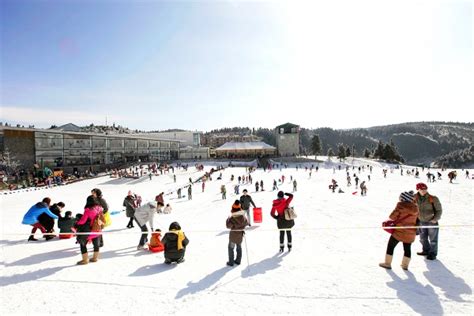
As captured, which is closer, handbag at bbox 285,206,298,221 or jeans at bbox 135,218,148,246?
handbag at bbox 285,206,298,221

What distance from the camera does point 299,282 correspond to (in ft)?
14.4

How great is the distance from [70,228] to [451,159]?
13777 centimetres

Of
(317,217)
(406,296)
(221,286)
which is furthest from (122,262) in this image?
(317,217)

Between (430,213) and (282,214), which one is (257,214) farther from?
(430,213)

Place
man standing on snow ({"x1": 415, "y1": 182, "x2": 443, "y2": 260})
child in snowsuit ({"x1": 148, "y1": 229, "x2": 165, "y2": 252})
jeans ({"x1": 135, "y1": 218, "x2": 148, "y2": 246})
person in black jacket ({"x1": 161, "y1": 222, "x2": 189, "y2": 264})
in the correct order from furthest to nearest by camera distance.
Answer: jeans ({"x1": 135, "y1": 218, "x2": 148, "y2": 246}), child in snowsuit ({"x1": 148, "y1": 229, "x2": 165, "y2": 252}), person in black jacket ({"x1": 161, "y1": 222, "x2": 189, "y2": 264}), man standing on snow ({"x1": 415, "y1": 182, "x2": 443, "y2": 260})

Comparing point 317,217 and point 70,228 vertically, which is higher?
point 70,228

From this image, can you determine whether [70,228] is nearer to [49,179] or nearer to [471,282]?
[471,282]

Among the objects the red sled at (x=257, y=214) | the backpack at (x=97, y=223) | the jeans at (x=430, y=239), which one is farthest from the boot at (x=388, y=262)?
the backpack at (x=97, y=223)

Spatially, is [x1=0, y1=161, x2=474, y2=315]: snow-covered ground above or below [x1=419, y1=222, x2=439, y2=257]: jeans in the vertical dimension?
below

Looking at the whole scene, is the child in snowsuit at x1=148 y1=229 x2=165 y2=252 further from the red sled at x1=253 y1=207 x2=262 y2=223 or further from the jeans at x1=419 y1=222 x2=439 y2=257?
the jeans at x1=419 y1=222 x2=439 y2=257

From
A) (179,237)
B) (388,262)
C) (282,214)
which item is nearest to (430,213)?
(388,262)

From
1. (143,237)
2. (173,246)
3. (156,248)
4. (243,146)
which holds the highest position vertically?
(243,146)

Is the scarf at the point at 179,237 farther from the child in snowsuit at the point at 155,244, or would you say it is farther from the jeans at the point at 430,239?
the jeans at the point at 430,239

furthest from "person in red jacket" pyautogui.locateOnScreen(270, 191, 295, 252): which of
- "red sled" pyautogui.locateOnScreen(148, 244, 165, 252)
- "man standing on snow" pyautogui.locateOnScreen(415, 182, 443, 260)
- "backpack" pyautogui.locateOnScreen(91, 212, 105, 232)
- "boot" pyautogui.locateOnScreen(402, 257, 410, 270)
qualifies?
"backpack" pyautogui.locateOnScreen(91, 212, 105, 232)
